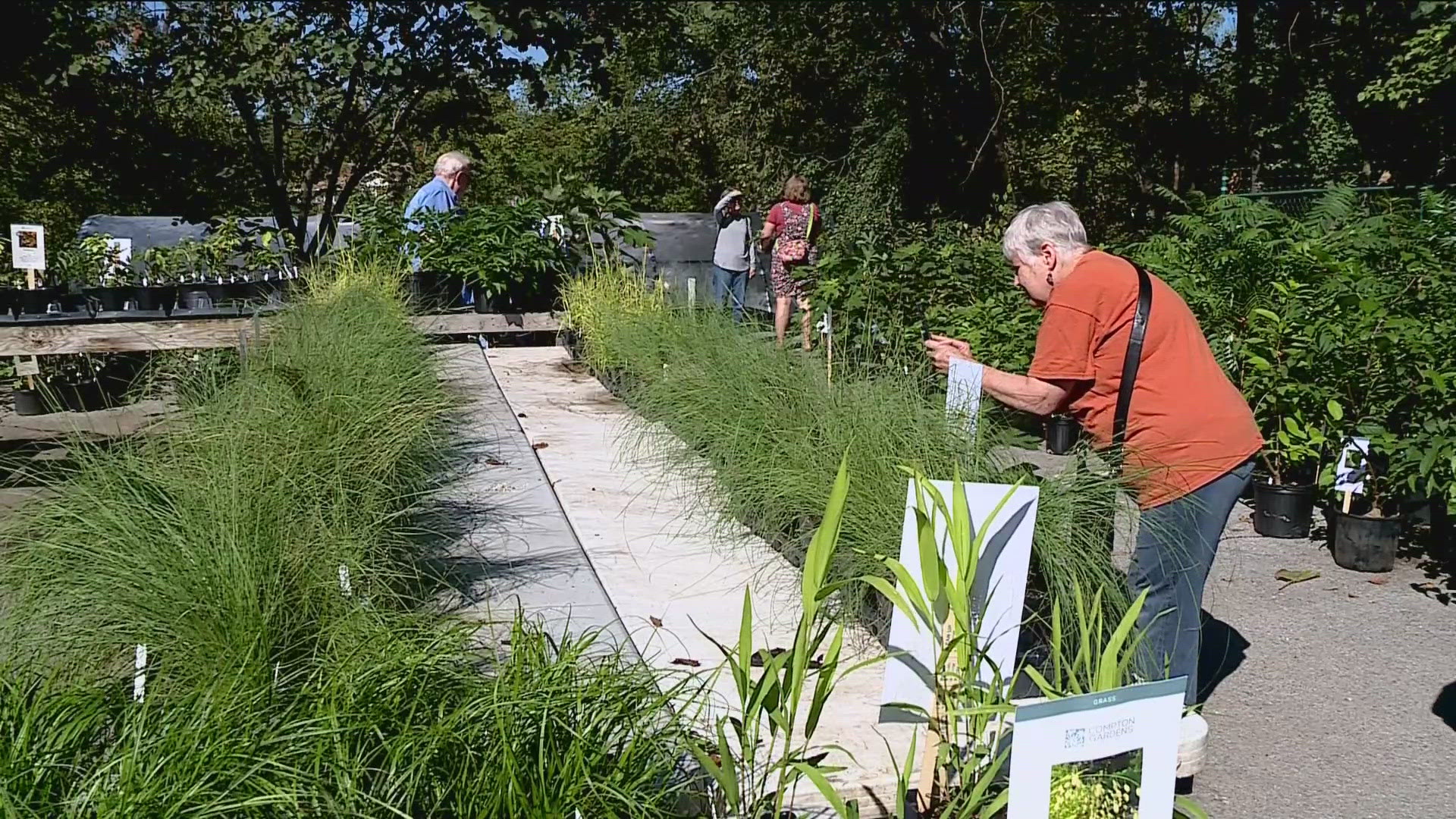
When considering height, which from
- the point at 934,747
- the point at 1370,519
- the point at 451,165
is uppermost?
the point at 451,165

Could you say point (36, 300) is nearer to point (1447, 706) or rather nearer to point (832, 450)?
point (832, 450)

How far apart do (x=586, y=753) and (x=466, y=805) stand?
0.79 feet

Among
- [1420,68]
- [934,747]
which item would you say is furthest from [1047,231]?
[1420,68]

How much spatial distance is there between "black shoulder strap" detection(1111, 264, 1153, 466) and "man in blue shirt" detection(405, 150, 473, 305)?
23.6ft

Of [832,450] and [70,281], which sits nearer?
[832,450]

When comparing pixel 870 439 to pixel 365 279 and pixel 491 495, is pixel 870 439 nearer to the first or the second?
pixel 491 495

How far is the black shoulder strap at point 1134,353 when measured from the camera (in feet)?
11.2

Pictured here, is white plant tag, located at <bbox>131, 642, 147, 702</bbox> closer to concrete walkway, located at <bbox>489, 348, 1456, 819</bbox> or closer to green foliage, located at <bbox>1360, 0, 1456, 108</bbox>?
concrete walkway, located at <bbox>489, 348, 1456, 819</bbox>

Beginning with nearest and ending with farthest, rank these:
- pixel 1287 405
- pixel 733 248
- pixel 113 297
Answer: pixel 1287 405, pixel 113 297, pixel 733 248

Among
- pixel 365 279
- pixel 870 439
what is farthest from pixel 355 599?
pixel 365 279

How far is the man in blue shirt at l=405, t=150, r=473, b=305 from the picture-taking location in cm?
1003

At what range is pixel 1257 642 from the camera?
4.92m

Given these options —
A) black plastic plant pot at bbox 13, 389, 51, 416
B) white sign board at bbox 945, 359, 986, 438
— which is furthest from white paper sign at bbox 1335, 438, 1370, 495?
black plastic plant pot at bbox 13, 389, 51, 416

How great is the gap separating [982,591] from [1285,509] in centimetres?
459
